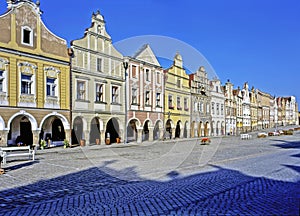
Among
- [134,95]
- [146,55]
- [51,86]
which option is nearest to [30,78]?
[51,86]

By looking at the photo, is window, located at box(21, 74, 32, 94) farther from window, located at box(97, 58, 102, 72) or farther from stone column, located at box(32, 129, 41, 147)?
window, located at box(97, 58, 102, 72)

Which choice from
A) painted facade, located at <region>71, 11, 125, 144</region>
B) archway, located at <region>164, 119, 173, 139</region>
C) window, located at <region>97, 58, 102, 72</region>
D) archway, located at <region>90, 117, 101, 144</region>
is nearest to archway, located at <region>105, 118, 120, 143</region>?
painted facade, located at <region>71, 11, 125, 144</region>

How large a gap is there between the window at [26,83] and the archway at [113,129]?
34.6ft

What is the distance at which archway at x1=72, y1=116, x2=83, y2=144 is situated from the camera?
2636 centimetres

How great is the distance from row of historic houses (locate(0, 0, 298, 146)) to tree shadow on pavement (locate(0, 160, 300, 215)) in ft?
43.3

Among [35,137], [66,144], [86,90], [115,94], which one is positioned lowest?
[66,144]

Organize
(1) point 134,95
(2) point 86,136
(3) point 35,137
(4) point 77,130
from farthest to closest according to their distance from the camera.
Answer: (1) point 134,95
(4) point 77,130
(2) point 86,136
(3) point 35,137

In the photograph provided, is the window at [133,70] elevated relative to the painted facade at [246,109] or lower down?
elevated

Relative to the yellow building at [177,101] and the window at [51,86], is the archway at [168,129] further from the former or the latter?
the window at [51,86]

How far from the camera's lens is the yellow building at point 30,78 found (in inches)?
784

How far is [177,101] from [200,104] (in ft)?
22.3

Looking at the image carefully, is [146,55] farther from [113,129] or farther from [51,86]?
[51,86]

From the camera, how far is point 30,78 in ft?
70.8

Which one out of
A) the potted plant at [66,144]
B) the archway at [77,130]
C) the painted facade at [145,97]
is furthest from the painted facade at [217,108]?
the potted plant at [66,144]
